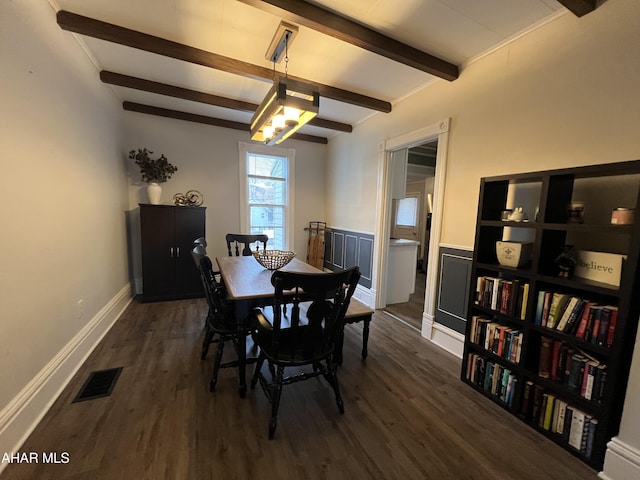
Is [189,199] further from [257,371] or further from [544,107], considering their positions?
[544,107]

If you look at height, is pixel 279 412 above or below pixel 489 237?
below

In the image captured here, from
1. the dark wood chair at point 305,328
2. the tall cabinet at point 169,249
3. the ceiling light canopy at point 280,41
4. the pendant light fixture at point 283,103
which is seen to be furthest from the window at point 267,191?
the dark wood chair at point 305,328

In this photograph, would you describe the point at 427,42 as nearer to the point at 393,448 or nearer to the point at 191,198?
the point at 393,448

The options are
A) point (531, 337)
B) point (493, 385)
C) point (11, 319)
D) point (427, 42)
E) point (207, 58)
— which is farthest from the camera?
point (207, 58)

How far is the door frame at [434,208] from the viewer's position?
2648 millimetres

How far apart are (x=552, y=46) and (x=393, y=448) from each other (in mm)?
2808

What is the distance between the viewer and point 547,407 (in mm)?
1621

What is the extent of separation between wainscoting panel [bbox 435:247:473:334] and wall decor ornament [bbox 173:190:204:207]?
345 centimetres

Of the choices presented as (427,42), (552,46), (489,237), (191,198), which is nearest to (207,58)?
(427,42)

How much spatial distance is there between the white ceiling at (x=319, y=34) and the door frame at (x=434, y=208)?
0.53 meters

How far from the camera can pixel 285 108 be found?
75.4 inches

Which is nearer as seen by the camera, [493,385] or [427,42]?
[493,385]

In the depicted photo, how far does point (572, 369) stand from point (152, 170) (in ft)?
15.2

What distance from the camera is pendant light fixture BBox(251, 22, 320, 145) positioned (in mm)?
1782
